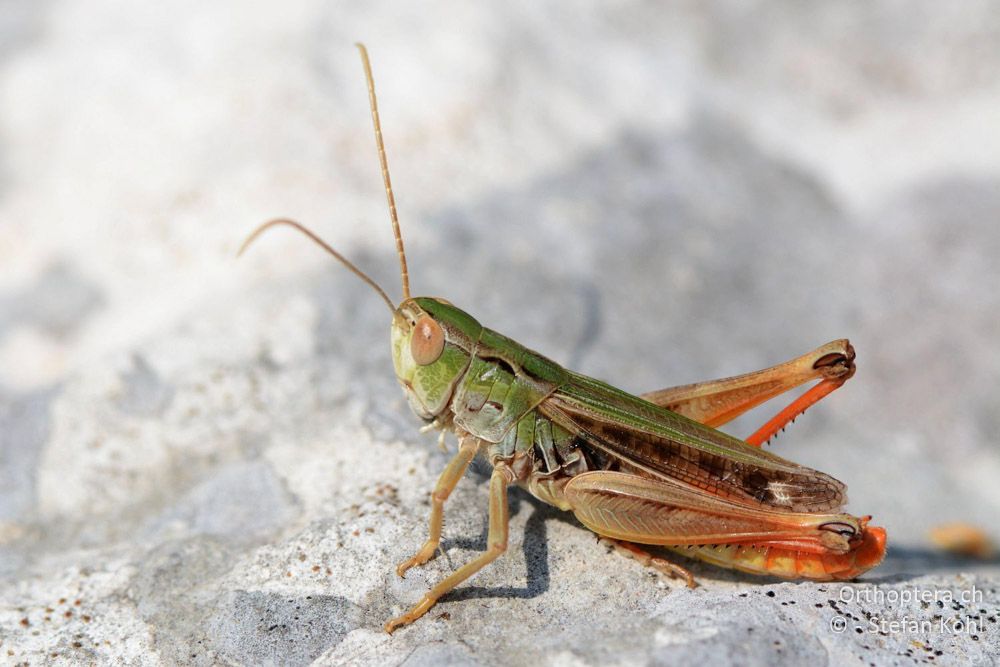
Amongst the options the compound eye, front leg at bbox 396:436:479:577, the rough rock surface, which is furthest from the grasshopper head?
the rough rock surface

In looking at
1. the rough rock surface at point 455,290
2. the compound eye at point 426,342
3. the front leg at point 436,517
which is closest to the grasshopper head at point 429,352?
the compound eye at point 426,342

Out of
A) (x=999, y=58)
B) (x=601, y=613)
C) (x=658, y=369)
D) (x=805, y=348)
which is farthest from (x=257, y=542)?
(x=999, y=58)

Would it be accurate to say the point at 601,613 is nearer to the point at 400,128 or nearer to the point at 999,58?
the point at 400,128

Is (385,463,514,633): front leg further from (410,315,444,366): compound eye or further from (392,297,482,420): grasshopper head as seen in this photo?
(410,315,444,366): compound eye

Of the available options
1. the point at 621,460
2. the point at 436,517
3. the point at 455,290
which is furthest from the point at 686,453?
the point at 455,290

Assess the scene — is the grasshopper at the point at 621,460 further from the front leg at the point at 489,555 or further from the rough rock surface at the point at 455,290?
the rough rock surface at the point at 455,290

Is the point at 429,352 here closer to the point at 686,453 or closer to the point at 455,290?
the point at 686,453

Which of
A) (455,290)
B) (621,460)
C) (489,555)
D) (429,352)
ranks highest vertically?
(455,290)
